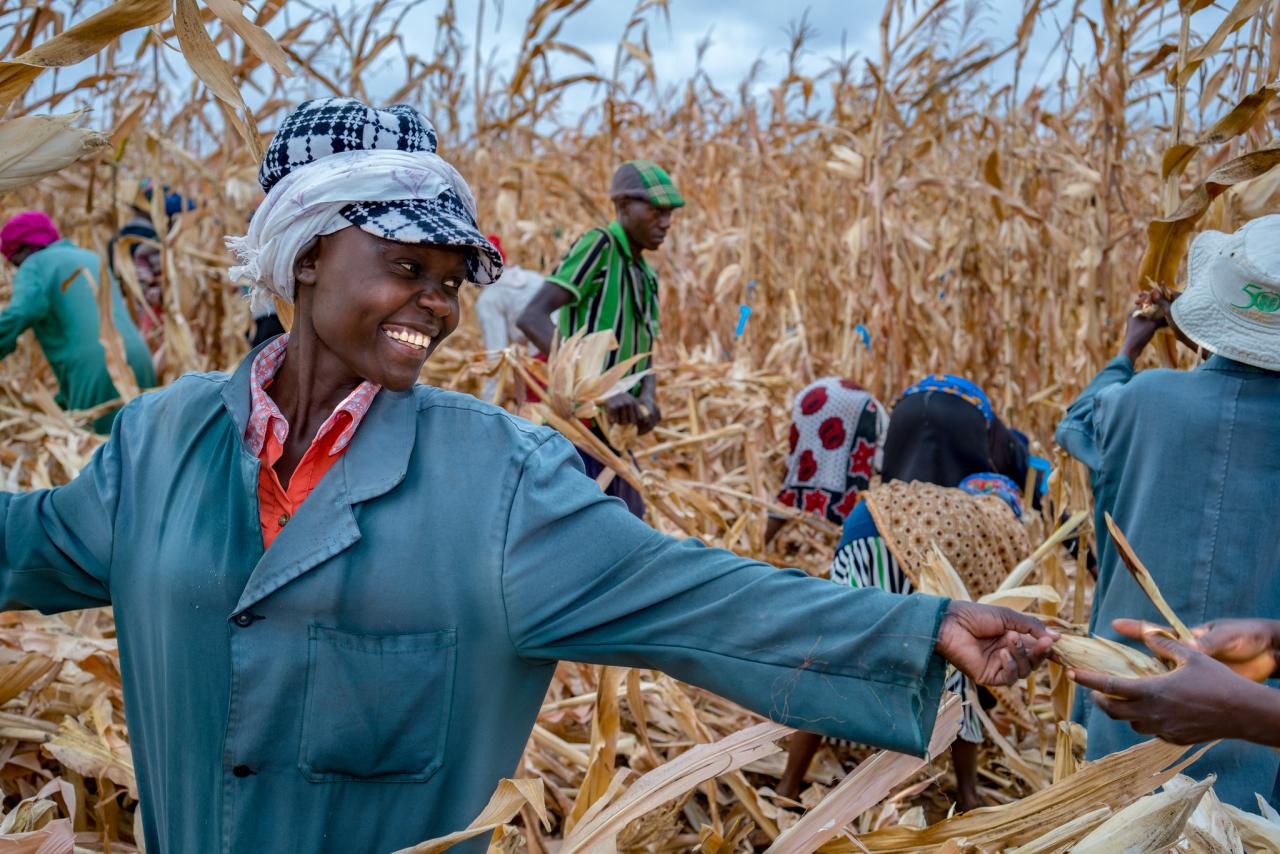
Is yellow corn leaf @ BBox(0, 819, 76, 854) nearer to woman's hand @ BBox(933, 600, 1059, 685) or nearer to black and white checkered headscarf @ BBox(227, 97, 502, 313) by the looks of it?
black and white checkered headscarf @ BBox(227, 97, 502, 313)

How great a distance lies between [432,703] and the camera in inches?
51.9

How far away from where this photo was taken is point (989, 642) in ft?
4.12

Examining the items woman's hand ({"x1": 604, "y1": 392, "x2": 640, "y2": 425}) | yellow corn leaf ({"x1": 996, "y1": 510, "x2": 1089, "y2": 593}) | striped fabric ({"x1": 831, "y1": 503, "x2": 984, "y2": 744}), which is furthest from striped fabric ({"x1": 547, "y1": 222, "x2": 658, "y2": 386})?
yellow corn leaf ({"x1": 996, "y1": 510, "x2": 1089, "y2": 593})

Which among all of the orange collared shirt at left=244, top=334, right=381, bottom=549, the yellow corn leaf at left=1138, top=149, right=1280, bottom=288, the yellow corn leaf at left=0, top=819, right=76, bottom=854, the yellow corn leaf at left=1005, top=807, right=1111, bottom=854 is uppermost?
the yellow corn leaf at left=1138, top=149, right=1280, bottom=288

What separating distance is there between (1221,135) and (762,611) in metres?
1.60

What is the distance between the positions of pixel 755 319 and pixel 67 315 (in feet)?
11.2

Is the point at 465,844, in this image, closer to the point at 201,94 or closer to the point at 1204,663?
A: the point at 1204,663

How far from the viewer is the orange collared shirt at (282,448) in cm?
138

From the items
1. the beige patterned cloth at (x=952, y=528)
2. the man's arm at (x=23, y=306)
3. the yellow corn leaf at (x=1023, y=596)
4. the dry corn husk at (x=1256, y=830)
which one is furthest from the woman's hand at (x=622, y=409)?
the man's arm at (x=23, y=306)

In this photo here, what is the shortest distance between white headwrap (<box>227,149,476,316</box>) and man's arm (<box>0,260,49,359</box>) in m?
3.63

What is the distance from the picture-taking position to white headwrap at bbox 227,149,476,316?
4.41 feet

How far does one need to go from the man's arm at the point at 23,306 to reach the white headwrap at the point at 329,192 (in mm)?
3633

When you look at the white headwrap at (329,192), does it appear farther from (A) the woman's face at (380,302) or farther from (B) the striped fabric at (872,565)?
(B) the striped fabric at (872,565)

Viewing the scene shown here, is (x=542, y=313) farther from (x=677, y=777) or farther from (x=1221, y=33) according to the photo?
(x=677, y=777)
